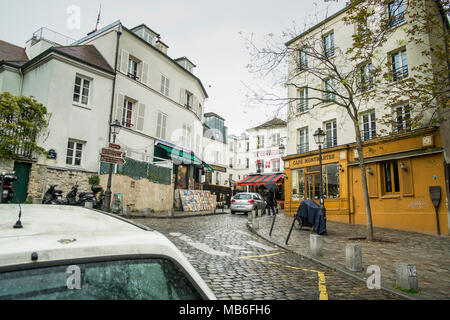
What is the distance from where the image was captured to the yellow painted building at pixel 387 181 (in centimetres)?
1211

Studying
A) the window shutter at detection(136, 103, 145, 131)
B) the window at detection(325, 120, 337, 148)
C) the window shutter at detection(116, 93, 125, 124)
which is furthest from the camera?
the window shutter at detection(136, 103, 145, 131)

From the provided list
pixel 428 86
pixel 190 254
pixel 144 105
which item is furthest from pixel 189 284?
pixel 144 105

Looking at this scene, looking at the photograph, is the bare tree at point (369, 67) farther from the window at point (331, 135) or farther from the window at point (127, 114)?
the window at point (127, 114)

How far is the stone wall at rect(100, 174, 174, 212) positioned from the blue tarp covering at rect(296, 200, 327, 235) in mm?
8651

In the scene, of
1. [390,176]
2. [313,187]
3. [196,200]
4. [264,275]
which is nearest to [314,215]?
[390,176]

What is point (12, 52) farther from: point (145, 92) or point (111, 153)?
point (111, 153)

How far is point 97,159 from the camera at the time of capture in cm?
1561

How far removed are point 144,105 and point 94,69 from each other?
3893 mm

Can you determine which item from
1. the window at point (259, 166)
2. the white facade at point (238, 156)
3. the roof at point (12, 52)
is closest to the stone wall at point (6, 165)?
the roof at point (12, 52)

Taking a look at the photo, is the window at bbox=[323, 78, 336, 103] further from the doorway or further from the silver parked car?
the doorway

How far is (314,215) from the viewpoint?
35.4ft

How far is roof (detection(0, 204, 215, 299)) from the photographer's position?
3.34 ft

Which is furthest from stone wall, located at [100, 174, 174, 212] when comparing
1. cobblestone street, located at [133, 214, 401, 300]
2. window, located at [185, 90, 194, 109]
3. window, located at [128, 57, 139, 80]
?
window, located at [185, 90, 194, 109]
